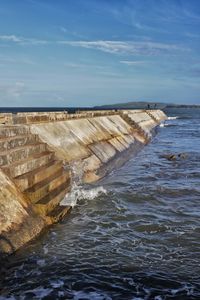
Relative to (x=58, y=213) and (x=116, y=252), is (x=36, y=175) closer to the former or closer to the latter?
(x=58, y=213)

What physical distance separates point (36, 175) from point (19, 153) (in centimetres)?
66

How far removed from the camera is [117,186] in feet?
48.2

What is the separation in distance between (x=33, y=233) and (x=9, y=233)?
90cm

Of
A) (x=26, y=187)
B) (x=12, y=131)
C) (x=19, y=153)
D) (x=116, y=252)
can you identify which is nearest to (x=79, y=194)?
(x=12, y=131)

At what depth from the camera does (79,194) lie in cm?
1270

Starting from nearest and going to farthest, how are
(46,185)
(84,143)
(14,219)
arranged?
(14,219), (46,185), (84,143)

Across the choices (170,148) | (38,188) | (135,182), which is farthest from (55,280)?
(170,148)

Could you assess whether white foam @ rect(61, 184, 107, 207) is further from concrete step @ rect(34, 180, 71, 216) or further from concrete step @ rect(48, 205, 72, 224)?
concrete step @ rect(48, 205, 72, 224)

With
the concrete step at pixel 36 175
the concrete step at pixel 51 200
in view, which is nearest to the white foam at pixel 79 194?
the concrete step at pixel 51 200

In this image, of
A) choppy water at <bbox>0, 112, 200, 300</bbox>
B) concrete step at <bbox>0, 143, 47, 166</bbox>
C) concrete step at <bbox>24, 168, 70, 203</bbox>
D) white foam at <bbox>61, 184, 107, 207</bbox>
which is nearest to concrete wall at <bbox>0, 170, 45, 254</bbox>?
choppy water at <bbox>0, 112, 200, 300</bbox>

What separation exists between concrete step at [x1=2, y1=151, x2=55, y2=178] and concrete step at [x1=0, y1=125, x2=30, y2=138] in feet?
2.56

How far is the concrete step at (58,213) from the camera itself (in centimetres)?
964

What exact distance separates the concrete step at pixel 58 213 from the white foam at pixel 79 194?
Answer: 2.46 feet

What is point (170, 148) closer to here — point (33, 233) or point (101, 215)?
point (101, 215)
